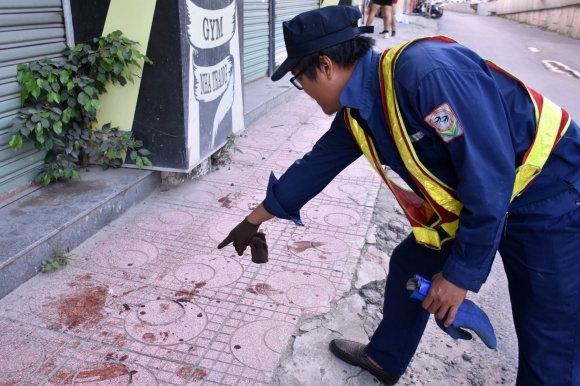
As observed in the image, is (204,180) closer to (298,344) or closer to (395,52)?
(298,344)

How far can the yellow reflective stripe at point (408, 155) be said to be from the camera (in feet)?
5.07

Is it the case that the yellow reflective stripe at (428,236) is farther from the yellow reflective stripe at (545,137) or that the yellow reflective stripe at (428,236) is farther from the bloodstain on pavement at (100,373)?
the bloodstain on pavement at (100,373)

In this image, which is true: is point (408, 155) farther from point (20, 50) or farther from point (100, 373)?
point (20, 50)

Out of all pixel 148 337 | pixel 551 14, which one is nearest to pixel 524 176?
pixel 148 337

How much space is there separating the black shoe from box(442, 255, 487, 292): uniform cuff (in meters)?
0.85

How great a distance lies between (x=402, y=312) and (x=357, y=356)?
340mm

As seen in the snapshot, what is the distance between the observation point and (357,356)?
7.61ft

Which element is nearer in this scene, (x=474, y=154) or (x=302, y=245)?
A: (x=474, y=154)

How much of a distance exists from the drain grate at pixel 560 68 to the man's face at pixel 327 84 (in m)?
10.2

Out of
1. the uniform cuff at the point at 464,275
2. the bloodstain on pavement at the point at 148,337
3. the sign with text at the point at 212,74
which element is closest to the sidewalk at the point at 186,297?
the bloodstain on pavement at the point at 148,337

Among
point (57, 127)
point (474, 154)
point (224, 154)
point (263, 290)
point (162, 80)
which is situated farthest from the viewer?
point (224, 154)

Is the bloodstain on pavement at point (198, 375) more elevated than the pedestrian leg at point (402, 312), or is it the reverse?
the pedestrian leg at point (402, 312)

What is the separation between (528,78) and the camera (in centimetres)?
943

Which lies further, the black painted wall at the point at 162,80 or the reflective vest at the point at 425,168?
the black painted wall at the point at 162,80
